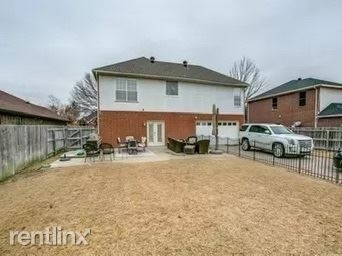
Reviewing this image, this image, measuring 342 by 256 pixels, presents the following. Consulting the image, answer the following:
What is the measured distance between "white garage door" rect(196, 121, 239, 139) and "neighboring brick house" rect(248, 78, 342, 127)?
660 cm

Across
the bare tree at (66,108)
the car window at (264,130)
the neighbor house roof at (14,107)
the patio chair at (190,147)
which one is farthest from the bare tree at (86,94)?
the car window at (264,130)

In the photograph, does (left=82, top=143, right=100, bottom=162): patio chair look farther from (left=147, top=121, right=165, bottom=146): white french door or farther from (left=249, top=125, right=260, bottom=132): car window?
(left=249, top=125, right=260, bottom=132): car window

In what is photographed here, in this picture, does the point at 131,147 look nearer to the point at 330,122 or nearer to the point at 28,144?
the point at 28,144

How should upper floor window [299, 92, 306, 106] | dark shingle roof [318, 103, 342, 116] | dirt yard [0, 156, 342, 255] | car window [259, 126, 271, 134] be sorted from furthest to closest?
upper floor window [299, 92, 306, 106], dark shingle roof [318, 103, 342, 116], car window [259, 126, 271, 134], dirt yard [0, 156, 342, 255]

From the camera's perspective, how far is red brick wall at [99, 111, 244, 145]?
57.3 ft

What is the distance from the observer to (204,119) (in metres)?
20.4

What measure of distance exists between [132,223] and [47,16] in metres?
12.6

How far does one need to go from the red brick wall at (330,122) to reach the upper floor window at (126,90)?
54.0ft

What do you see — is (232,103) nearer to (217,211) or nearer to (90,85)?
→ (217,211)

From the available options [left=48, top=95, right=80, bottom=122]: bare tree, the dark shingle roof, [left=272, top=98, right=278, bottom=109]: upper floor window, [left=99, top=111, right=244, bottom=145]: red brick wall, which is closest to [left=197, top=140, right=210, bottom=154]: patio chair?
[left=99, top=111, right=244, bottom=145]: red brick wall

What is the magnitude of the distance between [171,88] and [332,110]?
46.5 feet

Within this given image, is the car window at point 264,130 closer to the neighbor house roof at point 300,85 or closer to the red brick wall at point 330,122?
the red brick wall at point 330,122

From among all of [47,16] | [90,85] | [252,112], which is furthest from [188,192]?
[90,85]

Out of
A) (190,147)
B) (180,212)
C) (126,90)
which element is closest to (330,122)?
(190,147)
